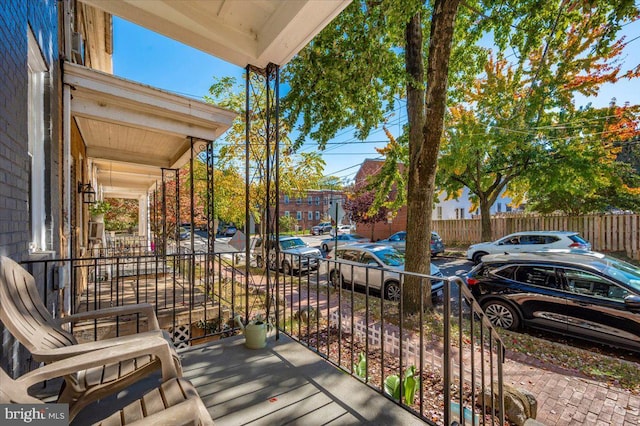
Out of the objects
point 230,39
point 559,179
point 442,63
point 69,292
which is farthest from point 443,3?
point 559,179

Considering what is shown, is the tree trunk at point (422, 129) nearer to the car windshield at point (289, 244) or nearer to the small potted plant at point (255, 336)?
the small potted plant at point (255, 336)

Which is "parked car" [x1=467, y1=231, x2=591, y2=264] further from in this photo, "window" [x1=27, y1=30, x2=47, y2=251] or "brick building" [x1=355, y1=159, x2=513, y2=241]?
"window" [x1=27, y1=30, x2=47, y2=251]

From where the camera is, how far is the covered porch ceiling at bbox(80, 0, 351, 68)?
237cm

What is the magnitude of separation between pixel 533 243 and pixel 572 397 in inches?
363

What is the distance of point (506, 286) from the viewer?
15.9 ft

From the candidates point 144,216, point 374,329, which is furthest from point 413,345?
point 144,216

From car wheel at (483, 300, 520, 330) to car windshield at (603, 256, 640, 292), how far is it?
139cm

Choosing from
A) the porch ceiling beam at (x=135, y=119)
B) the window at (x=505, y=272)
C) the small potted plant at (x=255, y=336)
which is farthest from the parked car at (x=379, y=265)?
the porch ceiling beam at (x=135, y=119)

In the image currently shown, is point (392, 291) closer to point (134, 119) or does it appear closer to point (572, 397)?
point (572, 397)

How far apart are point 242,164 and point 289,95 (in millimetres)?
5638

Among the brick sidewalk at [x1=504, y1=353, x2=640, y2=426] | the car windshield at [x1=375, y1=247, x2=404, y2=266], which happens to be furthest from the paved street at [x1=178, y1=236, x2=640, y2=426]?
the car windshield at [x1=375, y1=247, x2=404, y2=266]

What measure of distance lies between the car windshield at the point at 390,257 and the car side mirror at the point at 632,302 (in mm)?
3903

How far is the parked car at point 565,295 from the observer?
3840 millimetres

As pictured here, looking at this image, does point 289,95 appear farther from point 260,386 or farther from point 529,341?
point 529,341
